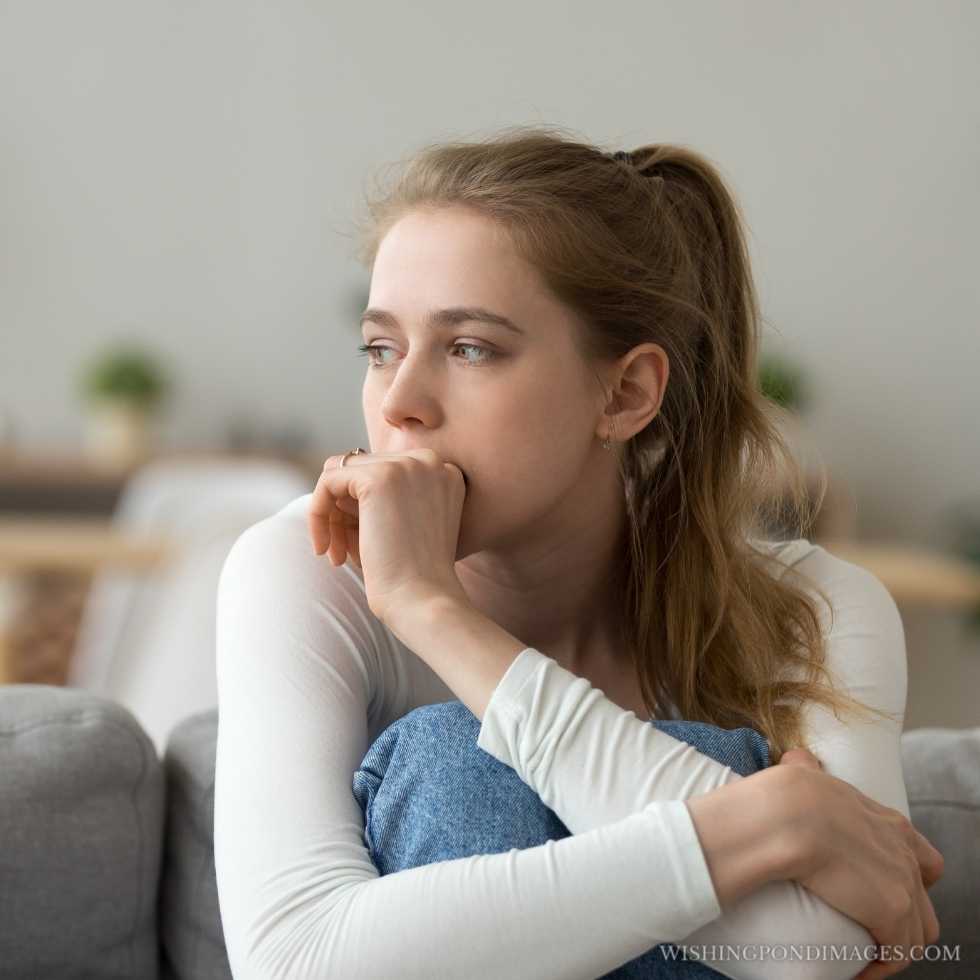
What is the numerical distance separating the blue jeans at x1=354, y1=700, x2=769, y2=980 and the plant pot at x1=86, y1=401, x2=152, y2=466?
3606 mm

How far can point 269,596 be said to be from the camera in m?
1.20

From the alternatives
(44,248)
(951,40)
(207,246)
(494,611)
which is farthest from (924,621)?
(494,611)

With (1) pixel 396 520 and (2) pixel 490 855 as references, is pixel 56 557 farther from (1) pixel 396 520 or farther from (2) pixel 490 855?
(2) pixel 490 855

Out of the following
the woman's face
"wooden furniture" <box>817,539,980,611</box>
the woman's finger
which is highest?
the woman's face

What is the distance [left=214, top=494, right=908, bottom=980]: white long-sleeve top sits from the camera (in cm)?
94

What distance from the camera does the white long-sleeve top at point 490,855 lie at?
0.94 metres

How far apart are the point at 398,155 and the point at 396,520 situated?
385 cm

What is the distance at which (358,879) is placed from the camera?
3.28 feet

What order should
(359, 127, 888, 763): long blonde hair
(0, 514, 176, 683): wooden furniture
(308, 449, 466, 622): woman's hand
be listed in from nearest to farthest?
(308, 449, 466, 622): woman's hand < (359, 127, 888, 763): long blonde hair < (0, 514, 176, 683): wooden furniture

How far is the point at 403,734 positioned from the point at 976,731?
0.75 metres

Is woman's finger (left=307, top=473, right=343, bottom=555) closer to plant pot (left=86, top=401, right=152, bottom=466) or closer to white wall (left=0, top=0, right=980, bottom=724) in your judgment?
plant pot (left=86, top=401, right=152, bottom=466)

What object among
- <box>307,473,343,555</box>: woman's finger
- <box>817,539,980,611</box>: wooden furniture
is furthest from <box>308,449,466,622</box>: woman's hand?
<box>817,539,980,611</box>: wooden furniture

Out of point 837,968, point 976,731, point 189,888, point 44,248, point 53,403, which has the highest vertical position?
point 837,968

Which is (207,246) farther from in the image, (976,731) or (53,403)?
(976,731)
